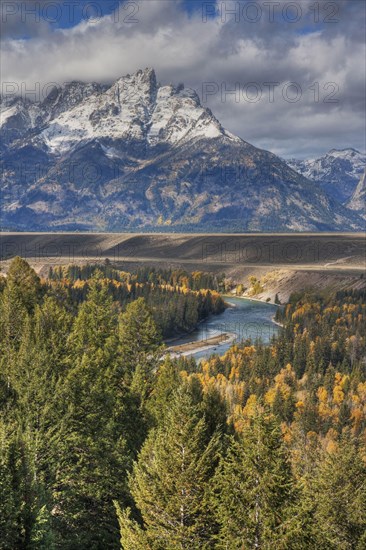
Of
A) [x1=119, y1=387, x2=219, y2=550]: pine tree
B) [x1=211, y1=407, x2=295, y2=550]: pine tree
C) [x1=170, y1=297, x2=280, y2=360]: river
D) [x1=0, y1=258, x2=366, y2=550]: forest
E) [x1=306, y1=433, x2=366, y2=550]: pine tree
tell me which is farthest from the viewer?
[x1=170, y1=297, x2=280, y2=360]: river

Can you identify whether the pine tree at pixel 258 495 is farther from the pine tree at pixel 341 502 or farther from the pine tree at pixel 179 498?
the pine tree at pixel 341 502

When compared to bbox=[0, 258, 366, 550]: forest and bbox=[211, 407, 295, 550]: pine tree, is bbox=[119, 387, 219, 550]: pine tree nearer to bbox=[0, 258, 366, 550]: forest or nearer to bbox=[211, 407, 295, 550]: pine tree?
bbox=[0, 258, 366, 550]: forest

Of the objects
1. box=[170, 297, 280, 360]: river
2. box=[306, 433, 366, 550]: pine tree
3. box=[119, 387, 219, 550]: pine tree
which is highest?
box=[119, 387, 219, 550]: pine tree

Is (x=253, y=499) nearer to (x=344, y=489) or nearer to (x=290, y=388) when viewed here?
(x=344, y=489)

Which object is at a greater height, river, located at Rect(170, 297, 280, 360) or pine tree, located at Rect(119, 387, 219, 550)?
pine tree, located at Rect(119, 387, 219, 550)

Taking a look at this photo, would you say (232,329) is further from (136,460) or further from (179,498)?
(179,498)

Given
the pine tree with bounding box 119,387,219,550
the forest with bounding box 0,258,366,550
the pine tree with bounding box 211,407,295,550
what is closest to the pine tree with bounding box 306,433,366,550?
the forest with bounding box 0,258,366,550

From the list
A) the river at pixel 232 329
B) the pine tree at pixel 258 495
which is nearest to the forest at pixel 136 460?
the pine tree at pixel 258 495

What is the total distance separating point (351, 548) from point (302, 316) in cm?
14404

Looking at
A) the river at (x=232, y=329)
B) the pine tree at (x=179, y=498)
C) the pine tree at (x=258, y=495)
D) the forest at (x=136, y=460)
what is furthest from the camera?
the river at (x=232, y=329)

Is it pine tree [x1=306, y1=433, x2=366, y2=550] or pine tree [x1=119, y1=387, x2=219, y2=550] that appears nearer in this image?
pine tree [x1=119, y1=387, x2=219, y2=550]

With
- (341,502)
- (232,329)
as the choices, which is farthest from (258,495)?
(232,329)

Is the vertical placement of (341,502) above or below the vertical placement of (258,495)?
below

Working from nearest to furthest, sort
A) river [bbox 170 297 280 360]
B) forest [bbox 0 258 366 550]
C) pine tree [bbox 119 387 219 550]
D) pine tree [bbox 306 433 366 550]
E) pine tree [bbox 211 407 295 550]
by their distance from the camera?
pine tree [bbox 211 407 295 550]
forest [bbox 0 258 366 550]
pine tree [bbox 119 387 219 550]
pine tree [bbox 306 433 366 550]
river [bbox 170 297 280 360]
